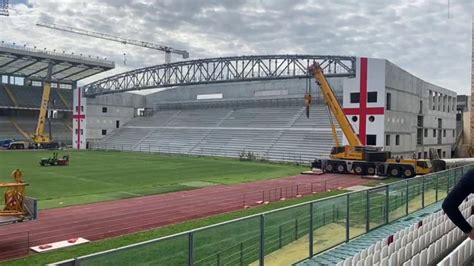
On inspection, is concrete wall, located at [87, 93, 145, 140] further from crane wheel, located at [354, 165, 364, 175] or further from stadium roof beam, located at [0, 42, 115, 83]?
crane wheel, located at [354, 165, 364, 175]

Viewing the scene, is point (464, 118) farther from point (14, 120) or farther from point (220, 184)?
point (14, 120)

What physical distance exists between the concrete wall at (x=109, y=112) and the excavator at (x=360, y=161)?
1844 inches

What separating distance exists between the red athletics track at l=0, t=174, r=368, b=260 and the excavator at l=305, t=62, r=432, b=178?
8078 millimetres

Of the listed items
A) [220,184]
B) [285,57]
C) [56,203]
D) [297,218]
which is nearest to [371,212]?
[297,218]

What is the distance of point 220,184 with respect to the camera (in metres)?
28.1

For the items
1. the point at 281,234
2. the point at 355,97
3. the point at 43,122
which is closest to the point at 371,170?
the point at 355,97

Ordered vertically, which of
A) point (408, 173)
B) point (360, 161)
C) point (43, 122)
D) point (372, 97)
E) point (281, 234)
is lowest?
point (408, 173)

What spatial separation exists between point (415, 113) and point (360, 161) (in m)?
18.6

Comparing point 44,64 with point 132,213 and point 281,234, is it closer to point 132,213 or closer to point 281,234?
point 132,213

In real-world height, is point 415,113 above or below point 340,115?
above

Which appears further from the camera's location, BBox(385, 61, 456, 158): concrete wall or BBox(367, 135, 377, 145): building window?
BBox(385, 61, 456, 158): concrete wall

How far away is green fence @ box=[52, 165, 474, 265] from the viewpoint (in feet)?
20.6

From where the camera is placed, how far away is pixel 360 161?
35438 mm

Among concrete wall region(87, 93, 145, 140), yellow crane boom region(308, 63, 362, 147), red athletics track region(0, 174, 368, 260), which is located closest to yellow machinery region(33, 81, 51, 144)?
concrete wall region(87, 93, 145, 140)
